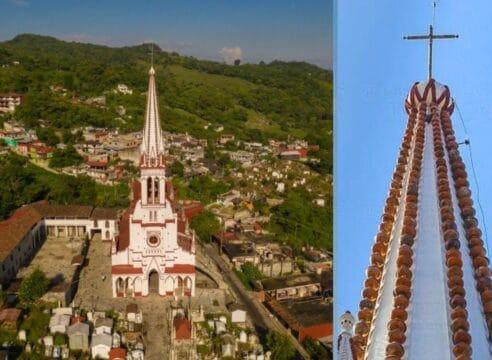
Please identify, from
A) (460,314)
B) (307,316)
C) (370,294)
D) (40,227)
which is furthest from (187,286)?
(460,314)

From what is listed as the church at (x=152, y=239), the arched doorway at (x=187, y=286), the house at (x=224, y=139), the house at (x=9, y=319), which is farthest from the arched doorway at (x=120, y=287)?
the house at (x=224, y=139)

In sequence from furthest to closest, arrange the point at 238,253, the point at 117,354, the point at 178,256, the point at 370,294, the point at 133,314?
the point at 238,253 < the point at 178,256 < the point at 133,314 < the point at 117,354 < the point at 370,294

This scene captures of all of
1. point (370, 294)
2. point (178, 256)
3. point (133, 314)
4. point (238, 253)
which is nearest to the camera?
point (370, 294)

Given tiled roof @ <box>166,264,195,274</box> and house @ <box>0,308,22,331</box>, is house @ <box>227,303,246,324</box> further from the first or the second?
house @ <box>0,308,22,331</box>

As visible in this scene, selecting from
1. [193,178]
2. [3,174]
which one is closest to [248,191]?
[193,178]

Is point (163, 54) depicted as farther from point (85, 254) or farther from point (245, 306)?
point (245, 306)

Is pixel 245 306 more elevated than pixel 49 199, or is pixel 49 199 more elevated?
pixel 49 199

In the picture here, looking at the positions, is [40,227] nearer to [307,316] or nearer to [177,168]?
[177,168]
